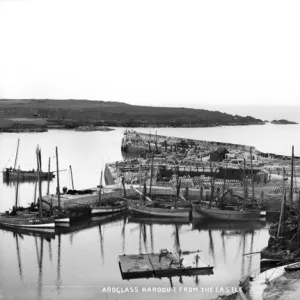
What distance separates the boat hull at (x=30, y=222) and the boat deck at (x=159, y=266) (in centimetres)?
492

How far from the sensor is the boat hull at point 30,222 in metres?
22.5

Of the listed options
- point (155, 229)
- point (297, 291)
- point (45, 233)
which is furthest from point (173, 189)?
point (297, 291)

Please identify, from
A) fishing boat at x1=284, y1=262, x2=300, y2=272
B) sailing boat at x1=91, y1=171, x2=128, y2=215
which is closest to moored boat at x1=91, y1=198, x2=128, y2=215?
sailing boat at x1=91, y1=171, x2=128, y2=215

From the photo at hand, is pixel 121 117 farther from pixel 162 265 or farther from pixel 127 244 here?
pixel 162 265

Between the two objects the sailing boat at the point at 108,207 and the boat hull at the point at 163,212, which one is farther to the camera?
the sailing boat at the point at 108,207

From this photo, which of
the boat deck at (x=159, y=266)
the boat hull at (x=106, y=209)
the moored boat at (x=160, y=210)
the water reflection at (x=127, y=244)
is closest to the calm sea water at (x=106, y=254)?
the water reflection at (x=127, y=244)

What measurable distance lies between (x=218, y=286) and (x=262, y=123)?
4525 inches

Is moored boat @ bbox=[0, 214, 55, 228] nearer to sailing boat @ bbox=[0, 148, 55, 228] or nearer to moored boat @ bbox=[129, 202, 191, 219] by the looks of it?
sailing boat @ bbox=[0, 148, 55, 228]

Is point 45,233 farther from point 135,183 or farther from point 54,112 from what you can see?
point 54,112

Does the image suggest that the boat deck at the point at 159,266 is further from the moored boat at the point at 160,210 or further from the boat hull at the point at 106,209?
the boat hull at the point at 106,209

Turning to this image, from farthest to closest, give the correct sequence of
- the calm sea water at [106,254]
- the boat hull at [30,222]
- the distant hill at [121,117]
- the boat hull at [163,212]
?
the distant hill at [121,117] → the boat hull at [163,212] → the boat hull at [30,222] → the calm sea water at [106,254]

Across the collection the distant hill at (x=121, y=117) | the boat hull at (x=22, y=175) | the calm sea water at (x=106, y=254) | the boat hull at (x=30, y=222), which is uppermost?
the distant hill at (x=121, y=117)

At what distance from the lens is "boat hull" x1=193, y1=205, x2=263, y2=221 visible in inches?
956

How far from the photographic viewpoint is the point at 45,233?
73.0 ft
